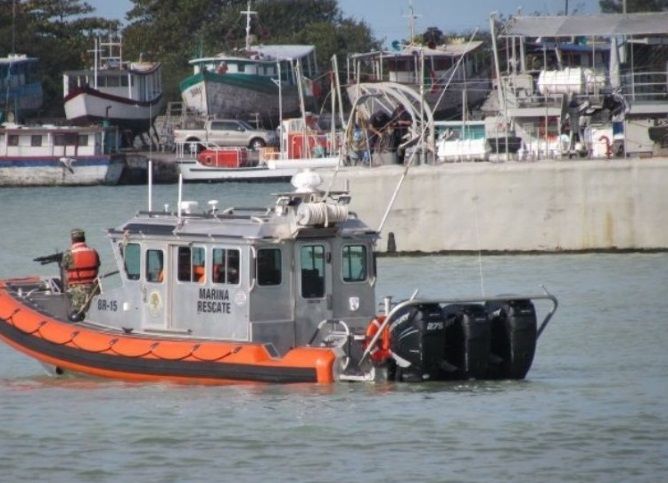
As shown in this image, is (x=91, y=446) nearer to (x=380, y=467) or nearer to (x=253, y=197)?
(x=380, y=467)

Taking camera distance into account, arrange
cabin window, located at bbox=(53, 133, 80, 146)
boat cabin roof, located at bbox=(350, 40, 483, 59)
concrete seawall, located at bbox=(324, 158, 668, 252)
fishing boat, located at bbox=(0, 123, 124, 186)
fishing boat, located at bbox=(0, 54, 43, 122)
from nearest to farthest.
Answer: concrete seawall, located at bbox=(324, 158, 668, 252), boat cabin roof, located at bbox=(350, 40, 483, 59), fishing boat, located at bbox=(0, 123, 124, 186), cabin window, located at bbox=(53, 133, 80, 146), fishing boat, located at bbox=(0, 54, 43, 122)

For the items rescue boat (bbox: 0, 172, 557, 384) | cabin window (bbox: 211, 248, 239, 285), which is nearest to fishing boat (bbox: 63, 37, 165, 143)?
rescue boat (bbox: 0, 172, 557, 384)

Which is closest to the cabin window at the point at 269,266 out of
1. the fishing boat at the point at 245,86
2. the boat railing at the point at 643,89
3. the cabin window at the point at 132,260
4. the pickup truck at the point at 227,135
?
the cabin window at the point at 132,260

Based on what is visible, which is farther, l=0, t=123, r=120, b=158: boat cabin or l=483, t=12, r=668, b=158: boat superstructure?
l=0, t=123, r=120, b=158: boat cabin

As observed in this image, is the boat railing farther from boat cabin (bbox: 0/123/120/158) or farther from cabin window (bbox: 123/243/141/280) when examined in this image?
boat cabin (bbox: 0/123/120/158)

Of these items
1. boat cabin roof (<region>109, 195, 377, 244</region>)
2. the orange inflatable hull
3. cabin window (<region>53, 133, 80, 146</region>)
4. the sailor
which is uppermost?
cabin window (<region>53, 133, 80, 146</region>)

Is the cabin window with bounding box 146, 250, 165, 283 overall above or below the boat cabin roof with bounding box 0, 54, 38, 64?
below

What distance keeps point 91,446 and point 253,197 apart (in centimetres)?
4518

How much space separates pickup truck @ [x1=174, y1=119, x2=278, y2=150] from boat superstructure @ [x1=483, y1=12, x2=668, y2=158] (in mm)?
33701

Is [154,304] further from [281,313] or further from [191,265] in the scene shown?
[281,313]

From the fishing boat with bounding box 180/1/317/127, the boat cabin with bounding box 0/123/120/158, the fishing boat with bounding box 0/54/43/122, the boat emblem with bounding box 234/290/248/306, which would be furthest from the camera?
the fishing boat with bounding box 0/54/43/122

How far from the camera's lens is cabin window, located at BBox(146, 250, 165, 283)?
21.5m

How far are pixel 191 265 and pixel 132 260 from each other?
0.81m

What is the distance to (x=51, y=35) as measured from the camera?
10412cm
